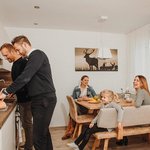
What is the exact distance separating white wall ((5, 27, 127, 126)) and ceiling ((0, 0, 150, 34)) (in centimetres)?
20

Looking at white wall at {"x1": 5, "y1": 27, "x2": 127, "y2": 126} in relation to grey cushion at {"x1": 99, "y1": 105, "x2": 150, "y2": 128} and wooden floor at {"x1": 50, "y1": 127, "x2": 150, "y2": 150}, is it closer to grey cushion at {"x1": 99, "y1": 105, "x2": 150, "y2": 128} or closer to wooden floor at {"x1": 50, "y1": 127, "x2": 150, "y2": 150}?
wooden floor at {"x1": 50, "y1": 127, "x2": 150, "y2": 150}

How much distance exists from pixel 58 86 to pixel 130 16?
214 centimetres

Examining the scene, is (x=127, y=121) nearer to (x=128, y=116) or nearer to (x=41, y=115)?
(x=128, y=116)

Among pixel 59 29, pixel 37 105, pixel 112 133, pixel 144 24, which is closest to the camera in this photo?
pixel 37 105

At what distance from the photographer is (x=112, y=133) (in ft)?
8.66

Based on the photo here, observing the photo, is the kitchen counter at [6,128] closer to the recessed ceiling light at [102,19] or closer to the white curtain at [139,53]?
the recessed ceiling light at [102,19]

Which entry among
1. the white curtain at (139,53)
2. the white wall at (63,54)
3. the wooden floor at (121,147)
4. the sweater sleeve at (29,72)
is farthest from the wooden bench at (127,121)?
the white wall at (63,54)

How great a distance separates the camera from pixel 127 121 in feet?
8.71

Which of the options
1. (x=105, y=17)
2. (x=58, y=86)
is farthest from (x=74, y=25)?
(x=58, y=86)

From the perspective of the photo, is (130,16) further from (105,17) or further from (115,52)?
(115,52)

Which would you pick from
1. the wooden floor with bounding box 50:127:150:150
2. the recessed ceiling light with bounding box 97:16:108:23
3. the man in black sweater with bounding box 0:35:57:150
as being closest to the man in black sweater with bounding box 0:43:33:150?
the man in black sweater with bounding box 0:35:57:150

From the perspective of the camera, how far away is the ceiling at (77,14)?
9.27 feet

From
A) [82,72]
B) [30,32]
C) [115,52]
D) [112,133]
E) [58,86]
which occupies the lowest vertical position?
[112,133]

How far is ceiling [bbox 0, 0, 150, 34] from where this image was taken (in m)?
2.83
